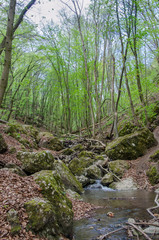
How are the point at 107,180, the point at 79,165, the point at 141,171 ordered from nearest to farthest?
the point at 141,171
the point at 107,180
the point at 79,165

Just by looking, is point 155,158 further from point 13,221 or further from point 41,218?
point 13,221

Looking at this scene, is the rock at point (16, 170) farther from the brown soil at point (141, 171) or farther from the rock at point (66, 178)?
the brown soil at point (141, 171)

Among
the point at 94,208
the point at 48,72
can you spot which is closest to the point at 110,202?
the point at 94,208

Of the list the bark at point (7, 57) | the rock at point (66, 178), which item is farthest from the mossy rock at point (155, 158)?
the bark at point (7, 57)

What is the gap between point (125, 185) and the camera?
9.18 m

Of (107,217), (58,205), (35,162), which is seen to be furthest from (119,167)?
(58,205)

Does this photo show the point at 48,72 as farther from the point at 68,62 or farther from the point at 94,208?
the point at 94,208

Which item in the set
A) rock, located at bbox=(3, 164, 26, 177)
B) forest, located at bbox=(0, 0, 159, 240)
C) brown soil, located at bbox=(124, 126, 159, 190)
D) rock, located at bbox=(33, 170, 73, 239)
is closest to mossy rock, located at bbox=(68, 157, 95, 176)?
forest, located at bbox=(0, 0, 159, 240)

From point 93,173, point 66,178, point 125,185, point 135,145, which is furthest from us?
point 135,145

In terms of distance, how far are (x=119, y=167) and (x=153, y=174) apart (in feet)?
Answer: 8.21

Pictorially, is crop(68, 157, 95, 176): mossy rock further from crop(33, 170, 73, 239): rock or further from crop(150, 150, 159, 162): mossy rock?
crop(33, 170, 73, 239): rock

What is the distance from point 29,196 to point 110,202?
4143 mm

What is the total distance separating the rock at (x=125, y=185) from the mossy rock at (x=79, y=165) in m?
2.24

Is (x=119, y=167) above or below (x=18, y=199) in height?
below
